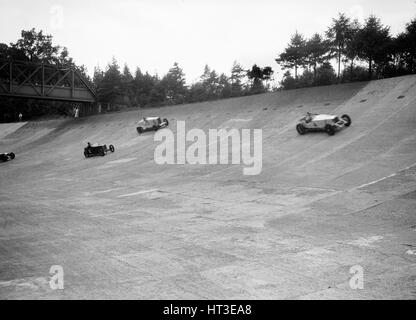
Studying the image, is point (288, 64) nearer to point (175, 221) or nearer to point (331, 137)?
point (331, 137)

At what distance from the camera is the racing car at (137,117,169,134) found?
30812mm

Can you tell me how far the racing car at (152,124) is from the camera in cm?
3081

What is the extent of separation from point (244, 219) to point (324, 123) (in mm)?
11462

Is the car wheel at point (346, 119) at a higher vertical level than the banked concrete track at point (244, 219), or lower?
higher

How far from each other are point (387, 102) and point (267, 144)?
705 cm

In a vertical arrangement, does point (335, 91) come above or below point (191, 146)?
above

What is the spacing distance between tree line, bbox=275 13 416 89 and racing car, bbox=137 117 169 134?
14821mm

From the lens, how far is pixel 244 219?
9602 millimetres

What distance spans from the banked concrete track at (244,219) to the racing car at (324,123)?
440 millimetres

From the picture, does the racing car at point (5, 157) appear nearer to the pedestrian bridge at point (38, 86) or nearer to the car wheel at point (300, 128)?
the pedestrian bridge at point (38, 86)

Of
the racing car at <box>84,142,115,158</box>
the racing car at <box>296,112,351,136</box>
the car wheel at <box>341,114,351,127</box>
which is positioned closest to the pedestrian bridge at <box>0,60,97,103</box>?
the racing car at <box>84,142,115,158</box>

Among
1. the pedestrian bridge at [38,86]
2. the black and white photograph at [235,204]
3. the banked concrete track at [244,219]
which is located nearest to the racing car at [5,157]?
the black and white photograph at [235,204]

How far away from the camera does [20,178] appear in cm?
2264
